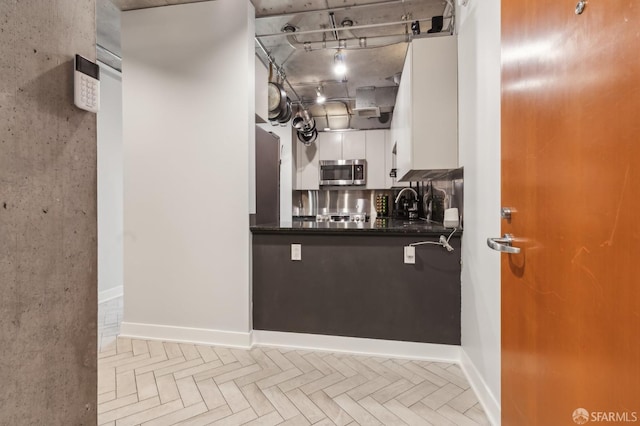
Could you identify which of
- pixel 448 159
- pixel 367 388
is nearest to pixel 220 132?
pixel 448 159

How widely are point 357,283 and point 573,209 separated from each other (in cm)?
174

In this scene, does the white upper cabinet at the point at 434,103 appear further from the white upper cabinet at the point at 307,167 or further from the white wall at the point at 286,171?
the white upper cabinet at the point at 307,167

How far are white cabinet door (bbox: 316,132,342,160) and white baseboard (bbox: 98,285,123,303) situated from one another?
3.85 metres

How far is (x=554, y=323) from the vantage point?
0.89 metres

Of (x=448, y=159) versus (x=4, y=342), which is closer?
(x=4, y=342)

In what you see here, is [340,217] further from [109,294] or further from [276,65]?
[109,294]

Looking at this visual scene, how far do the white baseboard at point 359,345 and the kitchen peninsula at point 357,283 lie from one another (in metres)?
0.04

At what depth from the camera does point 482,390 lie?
1.76 m

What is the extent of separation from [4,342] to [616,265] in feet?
5.00

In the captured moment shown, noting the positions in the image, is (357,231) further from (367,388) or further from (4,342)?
(4,342)

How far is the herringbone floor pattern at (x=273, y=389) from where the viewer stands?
5.41 ft

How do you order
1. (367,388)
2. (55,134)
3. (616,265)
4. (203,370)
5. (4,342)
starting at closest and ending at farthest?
(616,265), (4,342), (55,134), (367,388), (203,370)

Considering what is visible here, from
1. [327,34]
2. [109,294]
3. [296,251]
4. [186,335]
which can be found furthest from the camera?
[109,294]

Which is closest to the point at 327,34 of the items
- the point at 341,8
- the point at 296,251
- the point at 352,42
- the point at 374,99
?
the point at 352,42
